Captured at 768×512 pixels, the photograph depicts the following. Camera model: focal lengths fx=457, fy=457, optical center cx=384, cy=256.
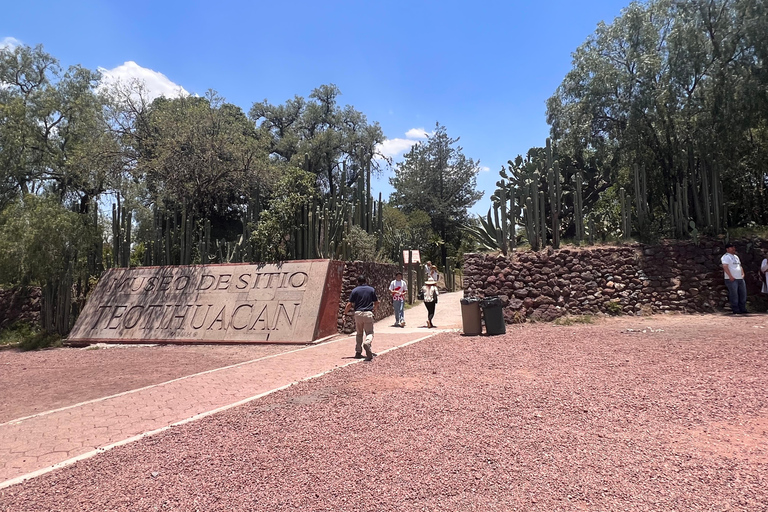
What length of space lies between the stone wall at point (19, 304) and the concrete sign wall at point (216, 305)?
4580mm

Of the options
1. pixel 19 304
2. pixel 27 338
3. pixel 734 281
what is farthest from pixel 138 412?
pixel 19 304

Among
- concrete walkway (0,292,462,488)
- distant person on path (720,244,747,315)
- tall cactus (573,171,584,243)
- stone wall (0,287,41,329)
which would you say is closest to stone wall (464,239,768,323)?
distant person on path (720,244,747,315)

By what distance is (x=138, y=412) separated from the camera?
18.2 ft

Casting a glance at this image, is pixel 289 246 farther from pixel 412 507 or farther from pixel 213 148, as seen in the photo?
pixel 412 507

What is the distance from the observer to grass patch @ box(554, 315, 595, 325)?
450 inches

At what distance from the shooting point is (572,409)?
4668 mm

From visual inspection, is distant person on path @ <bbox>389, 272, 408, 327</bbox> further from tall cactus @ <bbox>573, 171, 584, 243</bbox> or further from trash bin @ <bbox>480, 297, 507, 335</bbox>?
tall cactus @ <bbox>573, 171, 584, 243</bbox>

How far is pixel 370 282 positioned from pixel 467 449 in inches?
386

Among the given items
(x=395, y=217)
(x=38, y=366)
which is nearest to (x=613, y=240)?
(x=38, y=366)

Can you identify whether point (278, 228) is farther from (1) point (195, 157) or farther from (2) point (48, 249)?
(2) point (48, 249)

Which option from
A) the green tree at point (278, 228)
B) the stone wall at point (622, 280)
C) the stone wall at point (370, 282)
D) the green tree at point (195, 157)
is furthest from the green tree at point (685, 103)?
the green tree at point (195, 157)

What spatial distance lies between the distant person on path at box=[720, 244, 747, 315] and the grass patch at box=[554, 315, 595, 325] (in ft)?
10.8

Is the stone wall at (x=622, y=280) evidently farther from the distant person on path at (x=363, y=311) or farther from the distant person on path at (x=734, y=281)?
the distant person on path at (x=363, y=311)

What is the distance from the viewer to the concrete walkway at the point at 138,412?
425 centimetres
